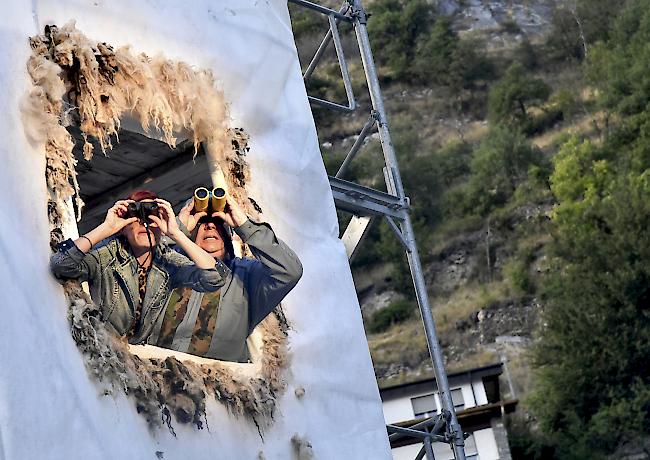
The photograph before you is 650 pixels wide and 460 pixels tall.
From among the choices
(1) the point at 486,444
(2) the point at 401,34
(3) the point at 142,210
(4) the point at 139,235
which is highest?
(2) the point at 401,34

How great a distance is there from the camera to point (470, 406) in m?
21.0

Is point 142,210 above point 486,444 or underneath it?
underneath

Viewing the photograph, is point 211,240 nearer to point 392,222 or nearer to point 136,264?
point 136,264

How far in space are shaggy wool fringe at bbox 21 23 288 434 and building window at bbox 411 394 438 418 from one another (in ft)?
49.6

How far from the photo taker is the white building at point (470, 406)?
2028 centimetres

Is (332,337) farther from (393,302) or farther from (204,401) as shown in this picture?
(393,302)

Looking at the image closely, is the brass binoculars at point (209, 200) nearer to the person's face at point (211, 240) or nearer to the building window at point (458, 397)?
the person's face at point (211, 240)

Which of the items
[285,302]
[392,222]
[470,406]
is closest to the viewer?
[285,302]

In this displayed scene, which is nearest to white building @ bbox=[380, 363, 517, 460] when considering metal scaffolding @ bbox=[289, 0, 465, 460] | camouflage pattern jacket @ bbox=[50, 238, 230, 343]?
metal scaffolding @ bbox=[289, 0, 465, 460]

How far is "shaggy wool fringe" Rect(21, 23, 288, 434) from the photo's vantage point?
5266 millimetres

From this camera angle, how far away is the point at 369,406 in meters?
6.70

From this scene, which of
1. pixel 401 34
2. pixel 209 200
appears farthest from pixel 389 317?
pixel 209 200

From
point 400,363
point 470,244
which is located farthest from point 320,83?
point 400,363

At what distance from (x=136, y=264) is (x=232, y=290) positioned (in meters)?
0.58
